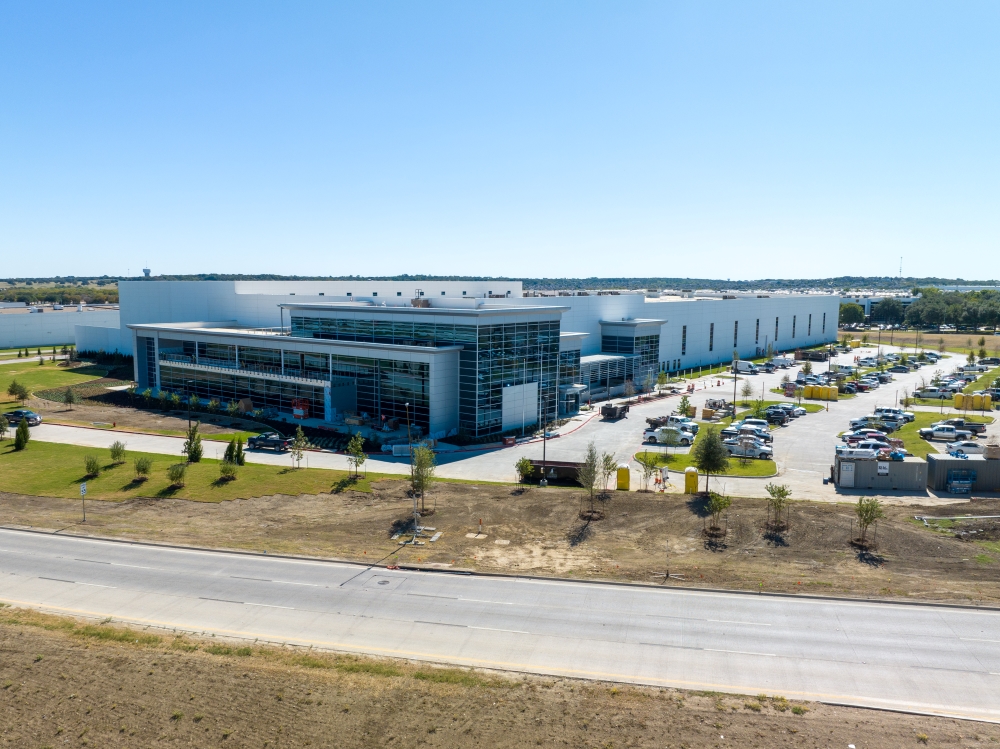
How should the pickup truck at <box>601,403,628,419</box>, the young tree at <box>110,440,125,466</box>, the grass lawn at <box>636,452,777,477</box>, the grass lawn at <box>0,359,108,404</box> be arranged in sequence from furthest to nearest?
the grass lawn at <box>0,359,108,404</box> → the pickup truck at <box>601,403,628,419</box> → the grass lawn at <box>636,452,777,477</box> → the young tree at <box>110,440,125,466</box>

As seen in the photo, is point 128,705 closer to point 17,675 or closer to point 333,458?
point 17,675

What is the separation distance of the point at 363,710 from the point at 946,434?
64123 millimetres

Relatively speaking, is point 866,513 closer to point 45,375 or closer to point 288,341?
point 288,341

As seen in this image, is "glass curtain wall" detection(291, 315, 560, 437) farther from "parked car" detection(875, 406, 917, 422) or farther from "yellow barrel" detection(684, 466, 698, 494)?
"parked car" detection(875, 406, 917, 422)

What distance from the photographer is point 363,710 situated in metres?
22.2

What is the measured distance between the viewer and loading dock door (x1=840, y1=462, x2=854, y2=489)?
4934cm

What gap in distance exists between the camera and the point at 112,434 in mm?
66125

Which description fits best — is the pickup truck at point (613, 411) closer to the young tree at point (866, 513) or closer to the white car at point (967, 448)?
the white car at point (967, 448)

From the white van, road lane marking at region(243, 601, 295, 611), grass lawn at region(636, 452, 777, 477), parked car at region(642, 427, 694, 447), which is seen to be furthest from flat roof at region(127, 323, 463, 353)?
the white van

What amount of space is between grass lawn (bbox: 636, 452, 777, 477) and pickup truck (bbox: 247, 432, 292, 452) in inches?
1228

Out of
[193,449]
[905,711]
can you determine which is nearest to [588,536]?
[905,711]

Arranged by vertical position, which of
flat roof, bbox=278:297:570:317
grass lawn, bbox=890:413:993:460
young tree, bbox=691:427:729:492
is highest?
flat roof, bbox=278:297:570:317

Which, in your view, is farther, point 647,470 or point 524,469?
point 524,469

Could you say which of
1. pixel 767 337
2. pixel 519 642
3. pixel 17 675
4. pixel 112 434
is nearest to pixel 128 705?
pixel 17 675
